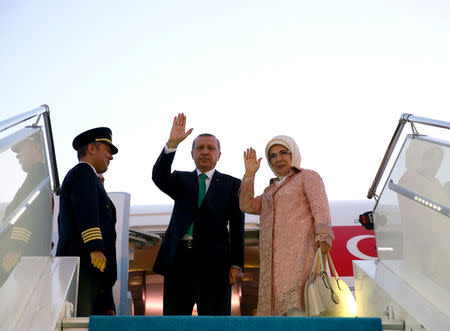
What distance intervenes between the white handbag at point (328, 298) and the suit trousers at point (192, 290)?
96 centimetres

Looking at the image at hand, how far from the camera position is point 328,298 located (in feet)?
9.30

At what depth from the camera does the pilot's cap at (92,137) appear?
3.98m

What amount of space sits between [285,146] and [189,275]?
1085 millimetres

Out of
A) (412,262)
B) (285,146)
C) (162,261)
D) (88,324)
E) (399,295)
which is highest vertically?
(285,146)

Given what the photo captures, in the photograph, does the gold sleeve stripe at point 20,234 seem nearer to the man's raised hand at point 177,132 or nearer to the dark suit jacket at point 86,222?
the dark suit jacket at point 86,222

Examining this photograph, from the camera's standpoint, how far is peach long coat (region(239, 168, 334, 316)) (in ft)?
10.6

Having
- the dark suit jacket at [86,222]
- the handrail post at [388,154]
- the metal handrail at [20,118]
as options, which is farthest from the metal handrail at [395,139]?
the metal handrail at [20,118]

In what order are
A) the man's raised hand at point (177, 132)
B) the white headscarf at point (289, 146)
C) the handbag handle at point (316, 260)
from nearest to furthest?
the handbag handle at point (316, 260) → the white headscarf at point (289, 146) → the man's raised hand at point (177, 132)

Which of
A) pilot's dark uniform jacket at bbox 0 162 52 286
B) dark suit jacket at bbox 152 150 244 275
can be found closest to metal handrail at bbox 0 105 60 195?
pilot's dark uniform jacket at bbox 0 162 52 286

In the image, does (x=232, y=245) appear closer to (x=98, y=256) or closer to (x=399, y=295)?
(x=98, y=256)

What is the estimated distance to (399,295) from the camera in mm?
2648

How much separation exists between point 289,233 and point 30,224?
4.86 feet

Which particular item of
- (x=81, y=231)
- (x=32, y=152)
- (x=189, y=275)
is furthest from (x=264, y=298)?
(x=32, y=152)

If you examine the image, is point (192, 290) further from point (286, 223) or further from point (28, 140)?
point (28, 140)
